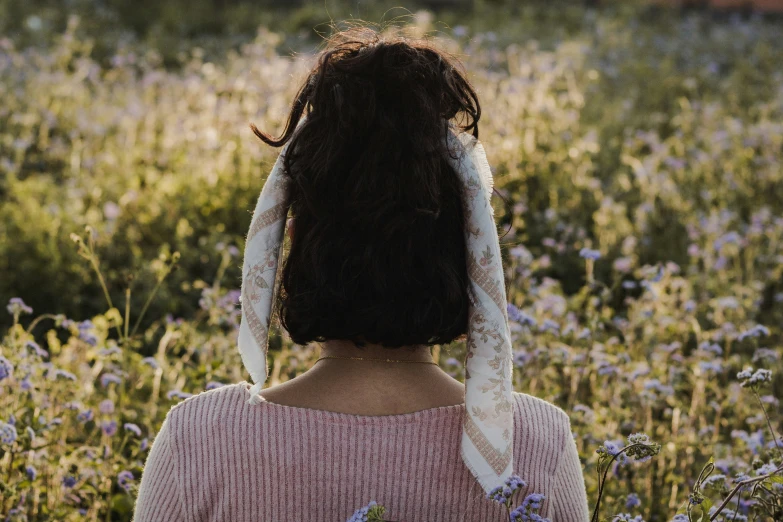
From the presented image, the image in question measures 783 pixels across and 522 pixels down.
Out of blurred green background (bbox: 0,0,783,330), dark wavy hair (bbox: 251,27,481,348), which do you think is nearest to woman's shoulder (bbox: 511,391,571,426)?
dark wavy hair (bbox: 251,27,481,348)

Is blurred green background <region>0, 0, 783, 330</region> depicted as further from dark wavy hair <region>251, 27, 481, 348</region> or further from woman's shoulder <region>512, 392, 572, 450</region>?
woman's shoulder <region>512, 392, 572, 450</region>

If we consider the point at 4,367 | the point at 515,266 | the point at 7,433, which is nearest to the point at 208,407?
the point at 7,433

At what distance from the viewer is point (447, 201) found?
1737 millimetres

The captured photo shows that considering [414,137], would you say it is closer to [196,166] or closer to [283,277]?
[283,277]

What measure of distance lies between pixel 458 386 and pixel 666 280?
2.57 meters

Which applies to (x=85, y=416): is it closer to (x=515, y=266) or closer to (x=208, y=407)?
(x=208, y=407)

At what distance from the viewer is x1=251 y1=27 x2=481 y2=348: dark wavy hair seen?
166 cm

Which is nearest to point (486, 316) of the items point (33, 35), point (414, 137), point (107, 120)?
point (414, 137)

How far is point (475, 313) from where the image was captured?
176cm

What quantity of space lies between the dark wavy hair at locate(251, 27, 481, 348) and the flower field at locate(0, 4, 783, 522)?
1.19ft

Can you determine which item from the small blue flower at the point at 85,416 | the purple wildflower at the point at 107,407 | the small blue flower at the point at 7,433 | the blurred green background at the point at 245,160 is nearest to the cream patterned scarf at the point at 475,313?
the small blue flower at the point at 7,433

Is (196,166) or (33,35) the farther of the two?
(33,35)

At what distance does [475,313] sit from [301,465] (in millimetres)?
400

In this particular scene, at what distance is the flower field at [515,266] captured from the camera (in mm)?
2932
